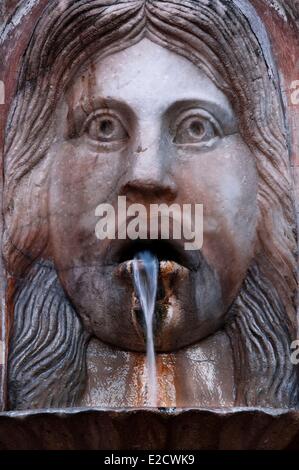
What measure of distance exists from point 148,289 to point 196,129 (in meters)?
0.61

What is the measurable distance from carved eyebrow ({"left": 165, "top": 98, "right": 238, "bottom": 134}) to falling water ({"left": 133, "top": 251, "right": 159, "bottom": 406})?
514 mm

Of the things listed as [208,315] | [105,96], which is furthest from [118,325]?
[105,96]

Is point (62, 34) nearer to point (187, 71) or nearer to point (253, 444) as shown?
point (187, 71)

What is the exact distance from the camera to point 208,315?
20.5 feet

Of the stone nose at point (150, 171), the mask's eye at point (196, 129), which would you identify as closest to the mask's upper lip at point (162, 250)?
Answer: the stone nose at point (150, 171)

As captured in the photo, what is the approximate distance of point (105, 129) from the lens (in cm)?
630

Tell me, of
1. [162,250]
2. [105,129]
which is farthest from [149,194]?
[105,129]

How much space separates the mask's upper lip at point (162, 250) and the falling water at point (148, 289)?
0.02 metres

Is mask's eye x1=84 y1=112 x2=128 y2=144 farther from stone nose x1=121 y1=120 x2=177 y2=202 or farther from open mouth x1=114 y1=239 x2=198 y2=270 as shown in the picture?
open mouth x1=114 y1=239 x2=198 y2=270

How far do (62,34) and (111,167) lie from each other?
1.66ft

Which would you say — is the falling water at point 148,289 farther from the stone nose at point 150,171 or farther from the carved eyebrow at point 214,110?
the carved eyebrow at point 214,110

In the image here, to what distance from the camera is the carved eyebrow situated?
6.25 m

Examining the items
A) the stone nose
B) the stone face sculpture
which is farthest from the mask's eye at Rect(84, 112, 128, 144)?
the stone nose

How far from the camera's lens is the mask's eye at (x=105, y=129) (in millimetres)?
6273
